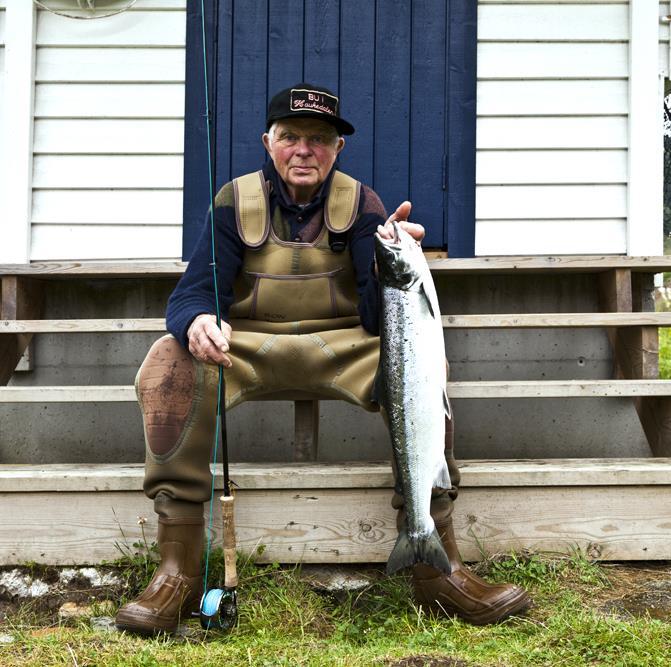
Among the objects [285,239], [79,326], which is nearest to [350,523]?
[285,239]

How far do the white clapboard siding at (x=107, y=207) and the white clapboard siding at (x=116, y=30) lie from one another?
834 mm

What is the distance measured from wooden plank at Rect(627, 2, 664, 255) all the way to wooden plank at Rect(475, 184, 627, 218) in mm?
94

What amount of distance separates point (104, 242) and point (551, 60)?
271 cm

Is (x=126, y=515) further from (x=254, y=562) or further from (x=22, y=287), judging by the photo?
(x=22, y=287)

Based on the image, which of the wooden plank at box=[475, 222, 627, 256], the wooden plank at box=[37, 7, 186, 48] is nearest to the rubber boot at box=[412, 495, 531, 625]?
the wooden plank at box=[475, 222, 627, 256]

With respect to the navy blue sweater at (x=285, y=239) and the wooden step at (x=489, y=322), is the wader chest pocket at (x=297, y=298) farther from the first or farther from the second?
the wooden step at (x=489, y=322)

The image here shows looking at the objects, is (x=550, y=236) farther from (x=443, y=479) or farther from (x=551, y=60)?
(x=443, y=479)

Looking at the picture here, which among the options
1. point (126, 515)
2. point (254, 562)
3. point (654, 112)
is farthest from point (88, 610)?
point (654, 112)

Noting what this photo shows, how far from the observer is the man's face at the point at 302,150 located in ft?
10.4

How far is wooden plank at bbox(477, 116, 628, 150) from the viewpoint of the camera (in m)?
4.47

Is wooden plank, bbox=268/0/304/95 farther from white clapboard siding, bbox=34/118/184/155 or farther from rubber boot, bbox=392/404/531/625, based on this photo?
rubber boot, bbox=392/404/531/625

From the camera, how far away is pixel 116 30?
4.50m

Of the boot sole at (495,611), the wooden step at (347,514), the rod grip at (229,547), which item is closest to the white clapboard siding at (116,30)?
the wooden step at (347,514)

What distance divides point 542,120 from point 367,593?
278 cm
